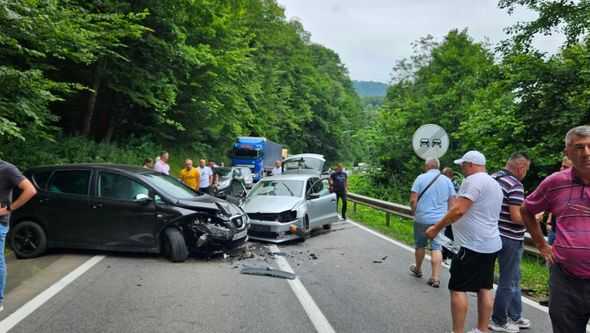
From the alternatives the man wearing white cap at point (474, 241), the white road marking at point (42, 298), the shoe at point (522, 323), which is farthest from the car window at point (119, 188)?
the shoe at point (522, 323)

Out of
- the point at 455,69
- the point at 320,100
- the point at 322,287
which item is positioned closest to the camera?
the point at 322,287

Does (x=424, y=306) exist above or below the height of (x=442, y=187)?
below

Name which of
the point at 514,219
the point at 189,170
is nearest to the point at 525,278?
the point at 514,219

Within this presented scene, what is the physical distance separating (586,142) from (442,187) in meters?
4.01

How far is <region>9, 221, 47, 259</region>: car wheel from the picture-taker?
819 cm

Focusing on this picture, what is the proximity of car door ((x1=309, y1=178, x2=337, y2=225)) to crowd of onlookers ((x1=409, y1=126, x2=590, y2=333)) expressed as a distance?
4.53m

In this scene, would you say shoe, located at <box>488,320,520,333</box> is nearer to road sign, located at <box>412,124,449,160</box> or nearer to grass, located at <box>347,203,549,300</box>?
grass, located at <box>347,203,549,300</box>

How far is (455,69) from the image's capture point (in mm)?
34625

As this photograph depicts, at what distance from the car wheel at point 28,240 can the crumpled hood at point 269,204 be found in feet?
13.5

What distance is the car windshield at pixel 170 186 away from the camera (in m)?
8.62

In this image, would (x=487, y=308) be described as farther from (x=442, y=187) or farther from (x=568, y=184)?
(x=442, y=187)

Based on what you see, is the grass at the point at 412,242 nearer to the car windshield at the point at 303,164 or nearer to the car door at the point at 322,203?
the car door at the point at 322,203

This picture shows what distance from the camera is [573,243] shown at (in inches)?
122

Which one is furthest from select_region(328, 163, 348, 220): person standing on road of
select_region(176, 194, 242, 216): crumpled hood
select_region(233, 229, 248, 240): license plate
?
select_region(233, 229, 248, 240): license plate
